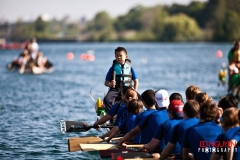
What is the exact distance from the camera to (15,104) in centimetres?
2367

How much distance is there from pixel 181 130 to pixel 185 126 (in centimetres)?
11

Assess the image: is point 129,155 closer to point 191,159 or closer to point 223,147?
point 191,159

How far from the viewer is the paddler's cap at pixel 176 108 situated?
976cm

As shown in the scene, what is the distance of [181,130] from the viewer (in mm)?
9297

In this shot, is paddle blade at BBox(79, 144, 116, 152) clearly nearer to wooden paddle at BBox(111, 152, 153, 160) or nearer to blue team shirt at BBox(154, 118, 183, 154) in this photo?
wooden paddle at BBox(111, 152, 153, 160)

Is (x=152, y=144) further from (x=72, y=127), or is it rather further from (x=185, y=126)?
(x=72, y=127)

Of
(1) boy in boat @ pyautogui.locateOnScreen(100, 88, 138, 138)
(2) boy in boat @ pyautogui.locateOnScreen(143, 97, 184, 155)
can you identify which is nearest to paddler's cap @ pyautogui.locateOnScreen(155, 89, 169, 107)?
(2) boy in boat @ pyautogui.locateOnScreen(143, 97, 184, 155)

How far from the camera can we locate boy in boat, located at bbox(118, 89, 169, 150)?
34.3 ft

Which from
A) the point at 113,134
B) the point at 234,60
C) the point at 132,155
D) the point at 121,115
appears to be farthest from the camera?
the point at 234,60

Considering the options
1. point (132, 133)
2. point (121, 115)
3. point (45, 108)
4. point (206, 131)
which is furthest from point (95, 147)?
point (45, 108)

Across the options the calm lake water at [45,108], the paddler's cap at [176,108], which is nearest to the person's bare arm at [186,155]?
the paddler's cap at [176,108]

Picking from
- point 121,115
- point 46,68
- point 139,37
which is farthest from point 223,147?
point 139,37

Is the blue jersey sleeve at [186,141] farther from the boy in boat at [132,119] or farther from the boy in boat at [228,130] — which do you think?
the boy in boat at [132,119]

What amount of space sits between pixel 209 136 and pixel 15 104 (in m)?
15.6
